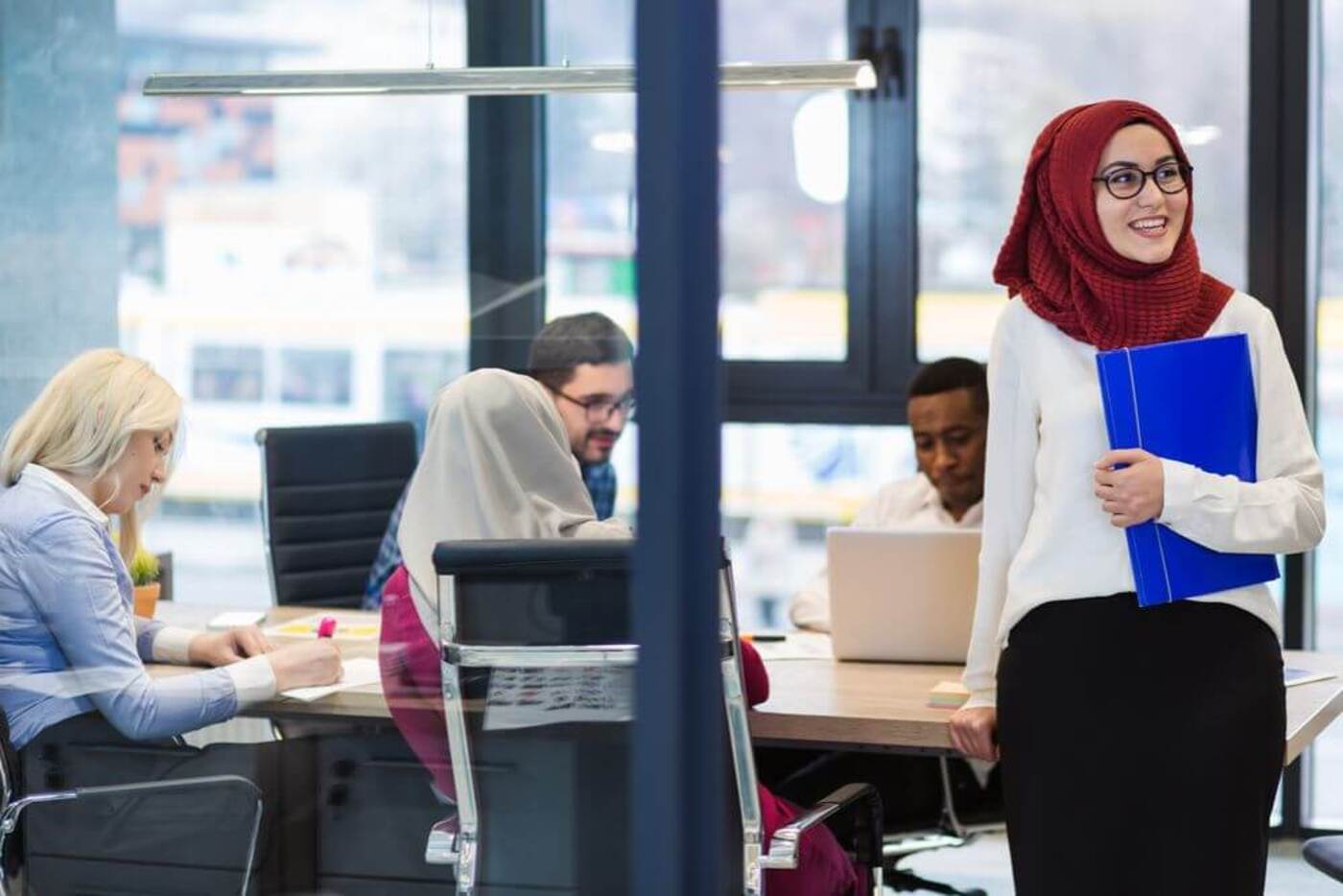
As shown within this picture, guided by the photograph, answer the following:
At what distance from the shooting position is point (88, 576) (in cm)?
229

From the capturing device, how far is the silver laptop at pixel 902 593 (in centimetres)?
303

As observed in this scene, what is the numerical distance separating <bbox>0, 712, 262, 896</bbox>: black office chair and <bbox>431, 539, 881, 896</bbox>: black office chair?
310 mm

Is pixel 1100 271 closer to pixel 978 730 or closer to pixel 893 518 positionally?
pixel 978 730

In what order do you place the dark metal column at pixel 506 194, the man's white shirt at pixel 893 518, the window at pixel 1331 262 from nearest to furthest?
the dark metal column at pixel 506 194, the man's white shirt at pixel 893 518, the window at pixel 1331 262

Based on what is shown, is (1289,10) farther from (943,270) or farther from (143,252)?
(143,252)

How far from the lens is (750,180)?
4.93 metres

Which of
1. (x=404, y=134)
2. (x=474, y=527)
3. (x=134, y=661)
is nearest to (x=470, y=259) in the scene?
(x=404, y=134)

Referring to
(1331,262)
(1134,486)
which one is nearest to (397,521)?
(1134,486)

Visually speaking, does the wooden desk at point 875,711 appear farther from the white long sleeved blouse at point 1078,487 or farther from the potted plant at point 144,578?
the potted plant at point 144,578

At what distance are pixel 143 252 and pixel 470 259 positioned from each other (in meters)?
0.40

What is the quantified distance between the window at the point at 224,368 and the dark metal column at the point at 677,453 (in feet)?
2.78

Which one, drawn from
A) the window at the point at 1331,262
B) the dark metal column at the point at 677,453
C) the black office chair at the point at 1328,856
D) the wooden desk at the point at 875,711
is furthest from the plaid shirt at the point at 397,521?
the window at the point at 1331,262

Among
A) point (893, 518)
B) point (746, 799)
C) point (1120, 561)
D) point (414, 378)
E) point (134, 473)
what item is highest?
point (414, 378)

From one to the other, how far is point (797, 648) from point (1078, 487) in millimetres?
1175
